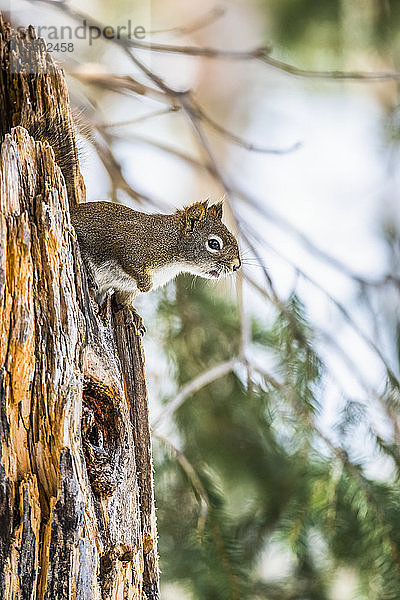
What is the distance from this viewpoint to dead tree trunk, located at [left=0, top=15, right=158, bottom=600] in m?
0.58

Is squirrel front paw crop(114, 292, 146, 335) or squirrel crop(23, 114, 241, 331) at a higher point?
squirrel crop(23, 114, 241, 331)

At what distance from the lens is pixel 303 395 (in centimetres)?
109

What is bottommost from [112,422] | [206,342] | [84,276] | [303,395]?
[112,422]

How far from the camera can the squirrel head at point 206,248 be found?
81 cm

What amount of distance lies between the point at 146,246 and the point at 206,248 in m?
0.07

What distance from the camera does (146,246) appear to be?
79 centimetres

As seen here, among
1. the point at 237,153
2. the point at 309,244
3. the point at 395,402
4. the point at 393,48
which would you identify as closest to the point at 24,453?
the point at 309,244

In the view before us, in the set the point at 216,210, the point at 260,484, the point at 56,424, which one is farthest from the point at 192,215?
the point at 260,484

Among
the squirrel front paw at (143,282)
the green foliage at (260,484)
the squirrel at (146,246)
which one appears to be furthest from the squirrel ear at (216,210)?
the green foliage at (260,484)

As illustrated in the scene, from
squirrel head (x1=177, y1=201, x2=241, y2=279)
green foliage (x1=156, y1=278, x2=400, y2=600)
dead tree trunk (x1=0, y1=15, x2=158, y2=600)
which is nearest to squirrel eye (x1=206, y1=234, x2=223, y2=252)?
squirrel head (x1=177, y1=201, x2=241, y2=279)

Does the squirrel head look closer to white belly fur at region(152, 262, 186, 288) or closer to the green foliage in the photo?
white belly fur at region(152, 262, 186, 288)

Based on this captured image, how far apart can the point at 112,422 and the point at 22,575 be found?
0.51 ft

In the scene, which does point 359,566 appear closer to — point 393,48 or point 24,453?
point 24,453

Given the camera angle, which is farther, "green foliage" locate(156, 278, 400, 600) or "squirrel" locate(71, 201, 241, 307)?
"green foliage" locate(156, 278, 400, 600)
